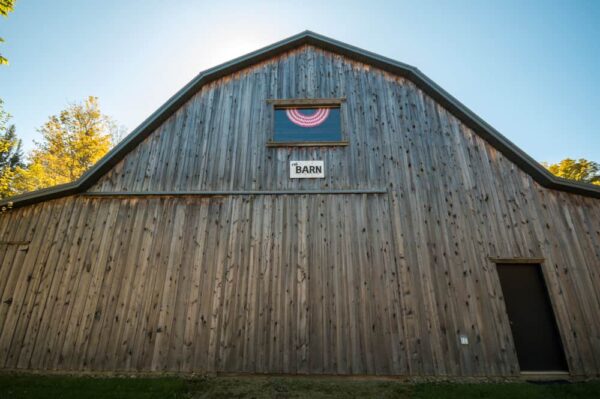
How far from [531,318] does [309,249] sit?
17.6 ft

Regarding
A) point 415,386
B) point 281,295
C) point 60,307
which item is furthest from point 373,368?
point 60,307

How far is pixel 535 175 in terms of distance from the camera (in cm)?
707

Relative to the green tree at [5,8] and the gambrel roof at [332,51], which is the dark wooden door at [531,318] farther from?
the green tree at [5,8]

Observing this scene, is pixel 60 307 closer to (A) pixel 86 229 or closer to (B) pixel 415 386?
(A) pixel 86 229

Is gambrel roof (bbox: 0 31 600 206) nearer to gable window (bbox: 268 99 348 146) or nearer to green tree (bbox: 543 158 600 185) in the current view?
gable window (bbox: 268 99 348 146)

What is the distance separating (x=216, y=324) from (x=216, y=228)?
7.41 ft

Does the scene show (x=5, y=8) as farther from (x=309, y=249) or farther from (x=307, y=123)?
(x=309, y=249)

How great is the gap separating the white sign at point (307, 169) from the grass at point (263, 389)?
4721mm

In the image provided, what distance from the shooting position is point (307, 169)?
23.9 ft

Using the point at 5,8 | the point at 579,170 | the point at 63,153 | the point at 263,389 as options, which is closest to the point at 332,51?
the point at 5,8

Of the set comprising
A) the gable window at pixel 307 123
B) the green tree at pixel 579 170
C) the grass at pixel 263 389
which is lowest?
the grass at pixel 263 389

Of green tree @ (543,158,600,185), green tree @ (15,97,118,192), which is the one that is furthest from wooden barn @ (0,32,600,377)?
green tree @ (543,158,600,185)

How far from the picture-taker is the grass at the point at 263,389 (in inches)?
188

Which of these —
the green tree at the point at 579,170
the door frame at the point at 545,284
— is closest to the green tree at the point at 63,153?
the door frame at the point at 545,284
